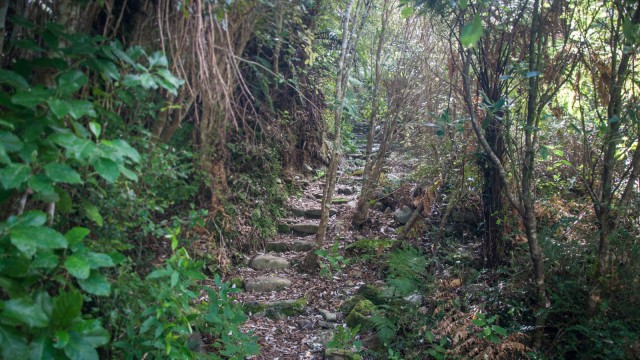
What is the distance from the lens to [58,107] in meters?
1.81

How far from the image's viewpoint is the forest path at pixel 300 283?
4562 mm

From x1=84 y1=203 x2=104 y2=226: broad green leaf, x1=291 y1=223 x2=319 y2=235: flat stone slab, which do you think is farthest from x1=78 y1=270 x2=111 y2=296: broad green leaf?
x1=291 y1=223 x2=319 y2=235: flat stone slab

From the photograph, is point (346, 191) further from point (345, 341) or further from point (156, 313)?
point (156, 313)

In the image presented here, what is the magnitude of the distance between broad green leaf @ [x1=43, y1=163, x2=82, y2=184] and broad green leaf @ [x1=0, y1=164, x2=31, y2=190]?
0.07m

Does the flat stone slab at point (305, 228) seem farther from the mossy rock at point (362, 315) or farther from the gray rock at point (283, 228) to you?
the mossy rock at point (362, 315)

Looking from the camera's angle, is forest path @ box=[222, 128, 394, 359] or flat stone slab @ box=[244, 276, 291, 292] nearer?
forest path @ box=[222, 128, 394, 359]

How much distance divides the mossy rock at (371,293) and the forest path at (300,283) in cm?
22

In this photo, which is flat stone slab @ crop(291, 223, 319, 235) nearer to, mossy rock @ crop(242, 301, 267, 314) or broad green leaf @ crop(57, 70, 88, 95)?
mossy rock @ crop(242, 301, 267, 314)

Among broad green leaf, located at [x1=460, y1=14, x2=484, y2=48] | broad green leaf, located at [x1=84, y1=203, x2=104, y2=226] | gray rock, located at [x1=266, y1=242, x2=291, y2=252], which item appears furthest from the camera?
gray rock, located at [x1=266, y1=242, x2=291, y2=252]

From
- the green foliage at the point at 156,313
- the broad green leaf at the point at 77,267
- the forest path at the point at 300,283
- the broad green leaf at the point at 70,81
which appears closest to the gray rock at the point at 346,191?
the forest path at the point at 300,283

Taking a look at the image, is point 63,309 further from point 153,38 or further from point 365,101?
point 365,101

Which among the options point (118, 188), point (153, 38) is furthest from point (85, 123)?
point (153, 38)

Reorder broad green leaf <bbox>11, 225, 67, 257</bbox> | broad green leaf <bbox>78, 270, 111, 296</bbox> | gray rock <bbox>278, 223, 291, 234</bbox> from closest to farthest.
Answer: broad green leaf <bbox>11, 225, 67, 257</bbox> < broad green leaf <bbox>78, 270, 111, 296</bbox> < gray rock <bbox>278, 223, 291, 234</bbox>

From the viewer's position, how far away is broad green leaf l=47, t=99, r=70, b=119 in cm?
179
